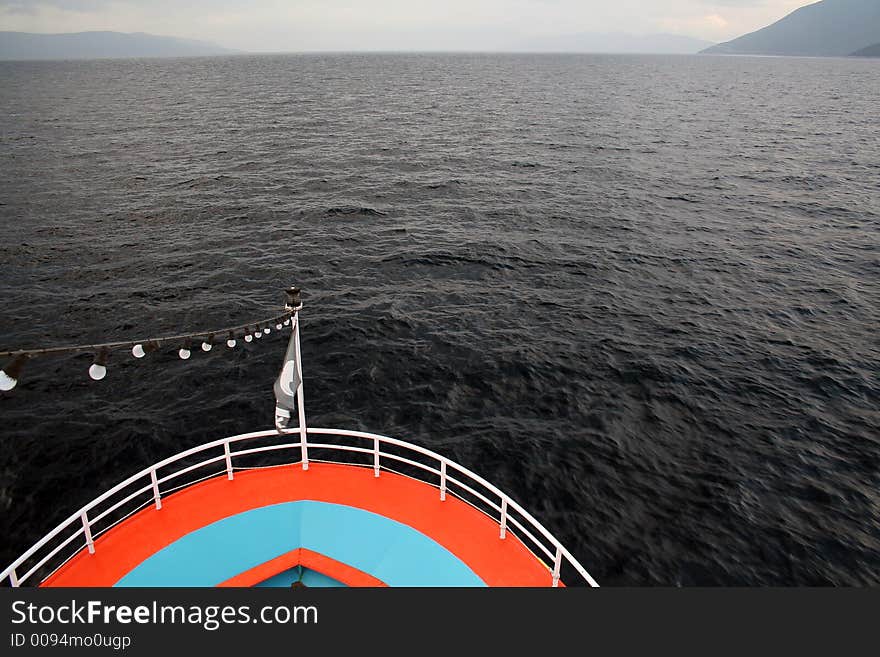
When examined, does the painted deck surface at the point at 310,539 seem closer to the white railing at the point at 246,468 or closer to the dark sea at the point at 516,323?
the white railing at the point at 246,468

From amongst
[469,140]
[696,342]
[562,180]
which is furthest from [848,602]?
[469,140]

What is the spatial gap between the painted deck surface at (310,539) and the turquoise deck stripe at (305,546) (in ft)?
0.07

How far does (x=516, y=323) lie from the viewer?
27.5 metres

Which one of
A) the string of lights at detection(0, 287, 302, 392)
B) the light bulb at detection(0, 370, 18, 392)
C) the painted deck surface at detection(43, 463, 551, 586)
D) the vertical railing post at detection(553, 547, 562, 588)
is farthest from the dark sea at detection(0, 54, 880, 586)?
A: the light bulb at detection(0, 370, 18, 392)

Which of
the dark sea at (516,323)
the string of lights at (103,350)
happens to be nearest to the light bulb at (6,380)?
the string of lights at (103,350)

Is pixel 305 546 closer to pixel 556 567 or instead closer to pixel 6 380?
pixel 556 567

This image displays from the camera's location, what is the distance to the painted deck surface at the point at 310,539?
10836 millimetres

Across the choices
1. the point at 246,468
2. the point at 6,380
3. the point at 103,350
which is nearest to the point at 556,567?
the point at 246,468

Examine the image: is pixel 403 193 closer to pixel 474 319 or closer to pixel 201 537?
pixel 474 319

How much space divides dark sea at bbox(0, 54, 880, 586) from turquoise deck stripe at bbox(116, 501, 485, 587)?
6423 millimetres

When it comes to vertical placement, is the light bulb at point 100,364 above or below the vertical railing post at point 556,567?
above

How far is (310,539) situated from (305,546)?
0.22 metres

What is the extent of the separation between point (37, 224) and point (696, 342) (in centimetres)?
4421

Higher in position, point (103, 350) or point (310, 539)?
point (103, 350)
